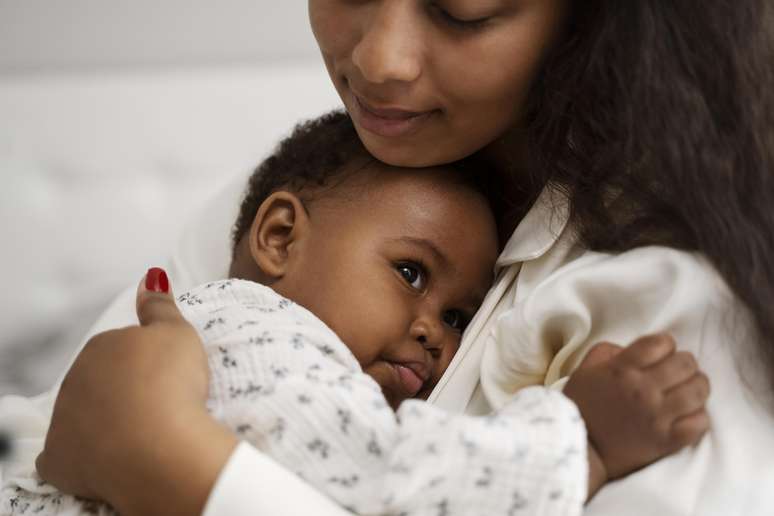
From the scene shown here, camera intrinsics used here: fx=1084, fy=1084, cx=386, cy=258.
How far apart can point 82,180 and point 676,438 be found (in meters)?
1.48

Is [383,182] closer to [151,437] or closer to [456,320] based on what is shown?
[456,320]

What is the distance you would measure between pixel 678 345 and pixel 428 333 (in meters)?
0.33

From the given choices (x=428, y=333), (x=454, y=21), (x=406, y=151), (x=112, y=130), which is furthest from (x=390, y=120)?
(x=112, y=130)

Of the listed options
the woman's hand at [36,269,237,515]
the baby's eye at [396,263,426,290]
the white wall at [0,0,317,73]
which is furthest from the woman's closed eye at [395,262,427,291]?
the white wall at [0,0,317,73]

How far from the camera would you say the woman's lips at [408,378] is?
132 centimetres

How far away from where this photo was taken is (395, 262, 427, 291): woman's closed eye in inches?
52.9

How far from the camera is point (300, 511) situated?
0.97 meters

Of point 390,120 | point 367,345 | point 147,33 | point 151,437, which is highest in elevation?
point 147,33

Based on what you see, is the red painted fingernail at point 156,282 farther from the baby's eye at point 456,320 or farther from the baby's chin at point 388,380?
the baby's eye at point 456,320

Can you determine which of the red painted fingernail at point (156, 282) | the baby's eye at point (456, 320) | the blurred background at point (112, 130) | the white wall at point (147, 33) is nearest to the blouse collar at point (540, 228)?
the baby's eye at point (456, 320)

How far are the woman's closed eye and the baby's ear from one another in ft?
0.42

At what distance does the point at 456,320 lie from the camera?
1419 mm

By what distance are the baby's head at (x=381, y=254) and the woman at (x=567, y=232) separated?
2.1 inches

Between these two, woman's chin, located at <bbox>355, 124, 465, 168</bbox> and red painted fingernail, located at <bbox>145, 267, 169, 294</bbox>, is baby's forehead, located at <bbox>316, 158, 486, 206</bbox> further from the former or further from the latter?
red painted fingernail, located at <bbox>145, 267, 169, 294</bbox>
